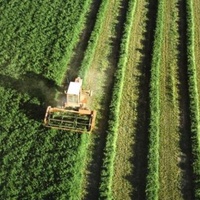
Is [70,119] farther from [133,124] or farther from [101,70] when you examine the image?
[101,70]

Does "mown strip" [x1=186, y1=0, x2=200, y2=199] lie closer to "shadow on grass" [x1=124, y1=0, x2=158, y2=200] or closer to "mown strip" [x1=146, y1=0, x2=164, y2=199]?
"mown strip" [x1=146, y1=0, x2=164, y2=199]

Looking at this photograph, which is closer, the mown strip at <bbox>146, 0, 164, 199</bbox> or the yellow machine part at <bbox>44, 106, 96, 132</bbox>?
the mown strip at <bbox>146, 0, 164, 199</bbox>

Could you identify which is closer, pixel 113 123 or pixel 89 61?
pixel 113 123

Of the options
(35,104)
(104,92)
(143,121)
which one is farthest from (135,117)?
(35,104)

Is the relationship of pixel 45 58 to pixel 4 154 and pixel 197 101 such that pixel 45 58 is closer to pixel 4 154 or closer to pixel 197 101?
pixel 4 154

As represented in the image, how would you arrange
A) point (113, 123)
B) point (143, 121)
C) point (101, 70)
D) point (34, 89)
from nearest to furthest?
point (113, 123), point (143, 121), point (34, 89), point (101, 70)

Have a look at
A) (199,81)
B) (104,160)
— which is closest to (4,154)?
(104,160)

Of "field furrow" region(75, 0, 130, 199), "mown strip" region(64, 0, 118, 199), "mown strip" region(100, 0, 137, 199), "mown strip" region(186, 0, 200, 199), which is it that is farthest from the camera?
"field furrow" region(75, 0, 130, 199)

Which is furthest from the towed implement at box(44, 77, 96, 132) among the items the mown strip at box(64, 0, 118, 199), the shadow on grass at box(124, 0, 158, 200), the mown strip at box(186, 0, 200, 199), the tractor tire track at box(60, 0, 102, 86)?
the mown strip at box(186, 0, 200, 199)

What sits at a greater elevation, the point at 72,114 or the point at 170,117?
the point at 170,117
